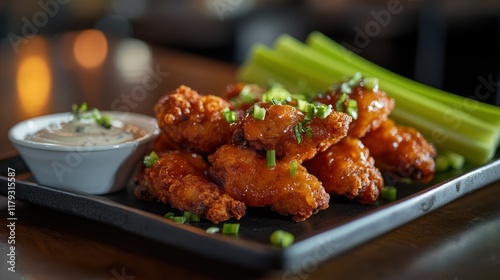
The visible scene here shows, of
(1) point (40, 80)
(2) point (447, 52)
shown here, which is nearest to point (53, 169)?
(1) point (40, 80)

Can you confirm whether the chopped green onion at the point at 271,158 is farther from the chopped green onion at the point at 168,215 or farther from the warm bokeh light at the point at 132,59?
the warm bokeh light at the point at 132,59

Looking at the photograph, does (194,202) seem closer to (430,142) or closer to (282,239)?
(282,239)

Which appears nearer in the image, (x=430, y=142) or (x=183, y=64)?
(x=430, y=142)

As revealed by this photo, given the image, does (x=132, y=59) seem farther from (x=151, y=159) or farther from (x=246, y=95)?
(x=151, y=159)

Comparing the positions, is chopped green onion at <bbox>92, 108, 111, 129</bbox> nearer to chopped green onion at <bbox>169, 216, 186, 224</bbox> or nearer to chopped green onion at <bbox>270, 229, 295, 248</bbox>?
chopped green onion at <bbox>169, 216, 186, 224</bbox>

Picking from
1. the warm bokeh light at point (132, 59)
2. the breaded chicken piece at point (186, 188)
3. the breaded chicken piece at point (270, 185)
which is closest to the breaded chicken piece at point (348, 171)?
the breaded chicken piece at point (270, 185)

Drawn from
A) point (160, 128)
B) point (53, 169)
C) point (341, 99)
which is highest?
point (341, 99)

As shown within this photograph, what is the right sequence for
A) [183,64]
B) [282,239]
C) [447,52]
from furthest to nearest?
[447,52] → [183,64] → [282,239]
